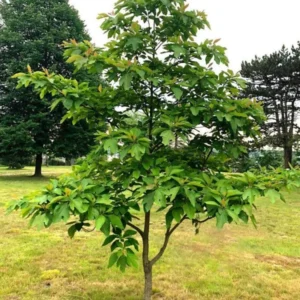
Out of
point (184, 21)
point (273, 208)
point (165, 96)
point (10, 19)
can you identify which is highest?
point (10, 19)

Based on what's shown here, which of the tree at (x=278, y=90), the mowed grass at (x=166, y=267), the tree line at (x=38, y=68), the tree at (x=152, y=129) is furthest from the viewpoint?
the tree at (x=278, y=90)

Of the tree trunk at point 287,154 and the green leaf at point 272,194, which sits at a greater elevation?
the tree trunk at point 287,154

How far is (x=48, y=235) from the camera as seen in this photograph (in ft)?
17.1

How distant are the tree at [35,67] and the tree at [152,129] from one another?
12.2 meters

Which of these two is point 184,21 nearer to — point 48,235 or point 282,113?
point 48,235

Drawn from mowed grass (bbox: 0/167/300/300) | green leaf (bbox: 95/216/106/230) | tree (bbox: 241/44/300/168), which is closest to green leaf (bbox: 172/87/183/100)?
green leaf (bbox: 95/216/106/230)

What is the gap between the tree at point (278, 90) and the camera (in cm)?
1630

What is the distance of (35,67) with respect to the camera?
14.8 metres

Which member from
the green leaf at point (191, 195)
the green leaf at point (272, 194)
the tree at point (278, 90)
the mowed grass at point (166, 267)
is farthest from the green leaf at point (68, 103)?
the tree at point (278, 90)

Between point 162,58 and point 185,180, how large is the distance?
1.04m

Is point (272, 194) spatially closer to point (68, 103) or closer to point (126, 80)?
point (126, 80)

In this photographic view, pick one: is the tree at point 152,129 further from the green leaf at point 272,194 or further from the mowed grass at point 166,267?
the mowed grass at point 166,267

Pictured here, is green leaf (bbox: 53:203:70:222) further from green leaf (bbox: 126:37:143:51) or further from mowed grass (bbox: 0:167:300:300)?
mowed grass (bbox: 0:167:300:300)

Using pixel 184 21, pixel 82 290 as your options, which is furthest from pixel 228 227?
pixel 184 21
